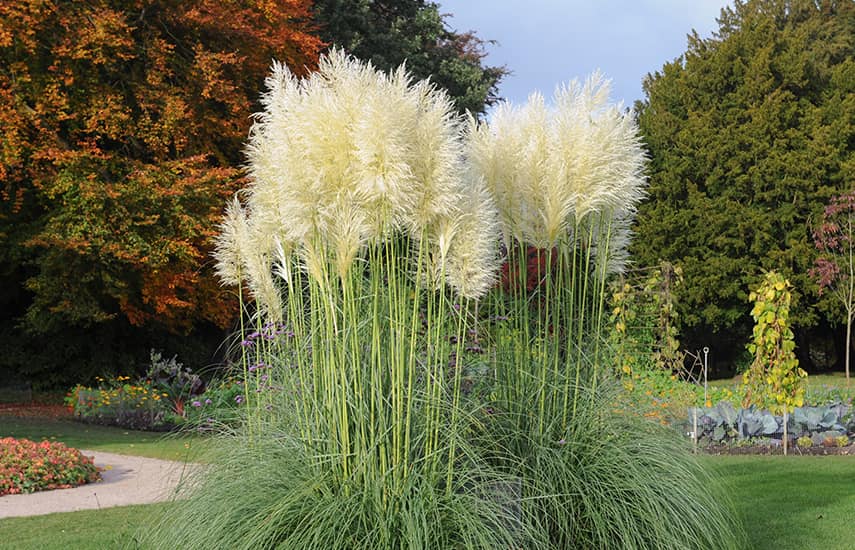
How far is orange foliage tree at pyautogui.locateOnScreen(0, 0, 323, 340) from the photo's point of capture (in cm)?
1434

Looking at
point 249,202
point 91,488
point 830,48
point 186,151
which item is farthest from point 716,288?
point 249,202

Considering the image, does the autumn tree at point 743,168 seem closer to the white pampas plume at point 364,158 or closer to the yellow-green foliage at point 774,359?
the yellow-green foliage at point 774,359

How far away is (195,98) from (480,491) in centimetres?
1361

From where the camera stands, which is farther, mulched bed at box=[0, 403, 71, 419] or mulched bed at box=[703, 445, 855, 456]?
mulched bed at box=[0, 403, 71, 419]

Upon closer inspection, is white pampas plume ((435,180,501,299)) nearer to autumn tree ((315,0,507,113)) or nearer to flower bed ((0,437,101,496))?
flower bed ((0,437,101,496))

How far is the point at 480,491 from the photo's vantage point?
3.95 m

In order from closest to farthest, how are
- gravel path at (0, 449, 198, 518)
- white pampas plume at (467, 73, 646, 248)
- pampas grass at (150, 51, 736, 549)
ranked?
pampas grass at (150, 51, 736, 549)
white pampas plume at (467, 73, 646, 248)
gravel path at (0, 449, 198, 518)

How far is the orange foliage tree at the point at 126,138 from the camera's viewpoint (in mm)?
14344

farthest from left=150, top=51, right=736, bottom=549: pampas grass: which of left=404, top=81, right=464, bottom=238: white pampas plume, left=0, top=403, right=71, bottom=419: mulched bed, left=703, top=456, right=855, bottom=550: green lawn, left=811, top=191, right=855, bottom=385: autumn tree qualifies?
left=811, top=191, right=855, bottom=385: autumn tree

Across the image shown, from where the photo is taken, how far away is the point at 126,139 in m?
16.3

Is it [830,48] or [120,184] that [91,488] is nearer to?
[120,184]

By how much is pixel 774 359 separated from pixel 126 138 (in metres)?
11.7

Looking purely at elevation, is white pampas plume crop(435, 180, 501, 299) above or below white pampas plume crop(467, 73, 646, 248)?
below

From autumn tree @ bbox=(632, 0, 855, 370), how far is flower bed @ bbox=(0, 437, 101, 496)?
19876 millimetres
